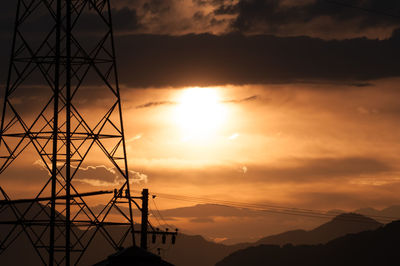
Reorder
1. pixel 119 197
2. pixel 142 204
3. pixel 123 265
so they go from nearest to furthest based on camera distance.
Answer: pixel 123 265, pixel 119 197, pixel 142 204

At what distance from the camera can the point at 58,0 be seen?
155ft

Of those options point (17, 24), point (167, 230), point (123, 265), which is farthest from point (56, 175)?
point (167, 230)

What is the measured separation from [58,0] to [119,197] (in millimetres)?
14205

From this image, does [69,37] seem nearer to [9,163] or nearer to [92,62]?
[92,62]

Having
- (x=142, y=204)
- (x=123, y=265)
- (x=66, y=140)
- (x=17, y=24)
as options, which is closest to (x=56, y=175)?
(x=66, y=140)

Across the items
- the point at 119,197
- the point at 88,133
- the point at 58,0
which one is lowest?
the point at 119,197

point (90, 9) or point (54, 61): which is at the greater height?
point (90, 9)

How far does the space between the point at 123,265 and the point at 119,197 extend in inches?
316

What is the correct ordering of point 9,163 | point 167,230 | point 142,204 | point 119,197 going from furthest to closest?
point 167,230 < point 142,204 < point 119,197 < point 9,163

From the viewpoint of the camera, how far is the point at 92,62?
48.5 metres

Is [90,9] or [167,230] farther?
[167,230]

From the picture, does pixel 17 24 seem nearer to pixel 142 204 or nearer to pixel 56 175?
pixel 56 175

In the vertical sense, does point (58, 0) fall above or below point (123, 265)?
above

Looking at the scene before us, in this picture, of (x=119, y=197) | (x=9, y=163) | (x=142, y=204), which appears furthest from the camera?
(x=142, y=204)
